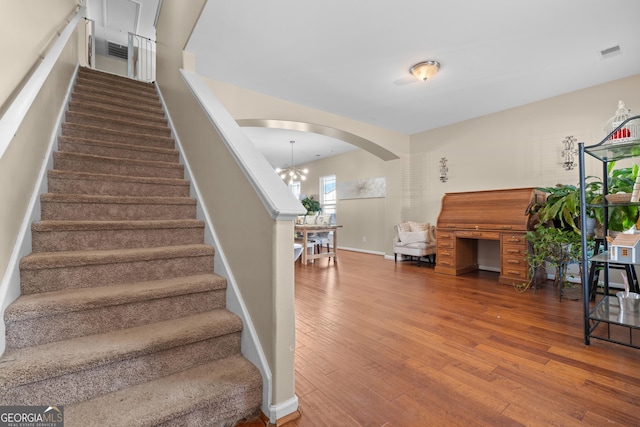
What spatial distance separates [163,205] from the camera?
7.14 ft

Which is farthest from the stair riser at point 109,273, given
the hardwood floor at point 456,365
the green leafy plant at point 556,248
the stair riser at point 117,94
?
the green leafy plant at point 556,248

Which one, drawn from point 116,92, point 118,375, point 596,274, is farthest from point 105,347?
point 596,274

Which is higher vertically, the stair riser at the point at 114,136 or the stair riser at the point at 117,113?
the stair riser at the point at 117,113

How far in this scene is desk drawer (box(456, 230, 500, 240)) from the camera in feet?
13.0

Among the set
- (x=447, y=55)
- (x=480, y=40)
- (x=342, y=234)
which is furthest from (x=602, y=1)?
(x=342, y=234)

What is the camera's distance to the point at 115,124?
291cm

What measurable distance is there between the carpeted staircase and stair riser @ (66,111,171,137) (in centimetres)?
54

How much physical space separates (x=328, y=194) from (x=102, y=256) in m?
7.42

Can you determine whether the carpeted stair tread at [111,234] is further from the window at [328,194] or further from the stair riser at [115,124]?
the window at [328,194]

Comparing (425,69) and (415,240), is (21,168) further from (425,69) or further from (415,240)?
(415,240)

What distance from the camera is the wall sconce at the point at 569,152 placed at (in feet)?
12.8

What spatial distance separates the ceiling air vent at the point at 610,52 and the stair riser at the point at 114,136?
4548 millimetres

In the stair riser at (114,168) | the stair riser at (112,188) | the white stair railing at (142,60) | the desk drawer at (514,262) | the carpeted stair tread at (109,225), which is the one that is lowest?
the desk drawer at (514,262)

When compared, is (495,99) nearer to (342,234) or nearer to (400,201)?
(400,201)
